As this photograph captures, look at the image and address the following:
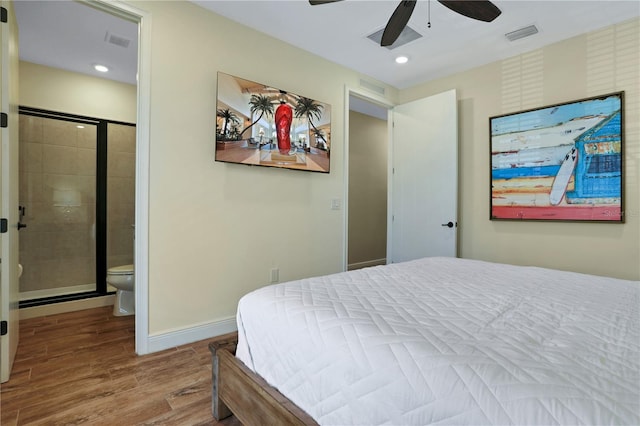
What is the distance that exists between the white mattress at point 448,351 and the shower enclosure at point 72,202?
3202 millimetres

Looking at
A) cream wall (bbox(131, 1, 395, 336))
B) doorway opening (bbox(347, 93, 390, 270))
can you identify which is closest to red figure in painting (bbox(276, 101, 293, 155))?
cream wall (bbox(131, 1, 395, 336))

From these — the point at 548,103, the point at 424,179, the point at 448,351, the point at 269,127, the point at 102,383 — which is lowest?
the point at 102,383

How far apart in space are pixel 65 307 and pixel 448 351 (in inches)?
148

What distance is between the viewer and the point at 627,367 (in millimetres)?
806

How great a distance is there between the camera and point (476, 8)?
185cm

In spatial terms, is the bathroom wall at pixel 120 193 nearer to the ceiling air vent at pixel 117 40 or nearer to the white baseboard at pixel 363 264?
the ceiling air vent at pixel 117 40

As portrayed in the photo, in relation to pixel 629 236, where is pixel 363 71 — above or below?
above

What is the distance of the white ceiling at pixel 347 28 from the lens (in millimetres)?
2467

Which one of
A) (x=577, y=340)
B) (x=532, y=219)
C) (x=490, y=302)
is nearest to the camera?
(x=577, y=340)

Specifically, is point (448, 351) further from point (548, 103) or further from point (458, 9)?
point (548, 103)

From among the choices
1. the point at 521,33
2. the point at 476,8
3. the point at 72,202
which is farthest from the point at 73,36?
the point at 521,33

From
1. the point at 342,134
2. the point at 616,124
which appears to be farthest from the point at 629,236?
the point at 342,134

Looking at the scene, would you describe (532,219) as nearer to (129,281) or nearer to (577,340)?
(577,340)

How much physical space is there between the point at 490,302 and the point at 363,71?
9.96 feet
